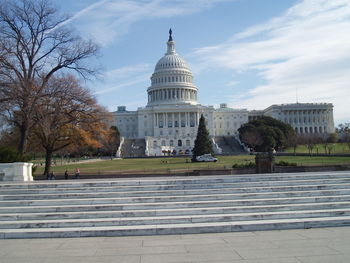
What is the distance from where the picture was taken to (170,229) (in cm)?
940

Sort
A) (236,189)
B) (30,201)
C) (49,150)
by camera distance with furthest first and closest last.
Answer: (49,150)
(236,189)
(30,201)

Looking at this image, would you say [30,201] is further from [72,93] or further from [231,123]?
[231,123]

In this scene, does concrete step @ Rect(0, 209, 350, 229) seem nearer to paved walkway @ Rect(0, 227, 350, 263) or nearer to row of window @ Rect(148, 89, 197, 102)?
paved walkway @ Rect(0, 227, 350, 263)

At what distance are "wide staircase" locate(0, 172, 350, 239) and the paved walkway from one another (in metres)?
0.42

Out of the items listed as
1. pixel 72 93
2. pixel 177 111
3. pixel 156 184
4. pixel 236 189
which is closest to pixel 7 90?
pixel 72 93

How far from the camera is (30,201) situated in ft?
38.3

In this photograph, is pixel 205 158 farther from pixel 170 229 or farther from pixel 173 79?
pixel 173 79

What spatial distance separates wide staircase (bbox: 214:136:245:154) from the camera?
8812 cm

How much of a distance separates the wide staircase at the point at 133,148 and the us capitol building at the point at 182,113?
559 inches

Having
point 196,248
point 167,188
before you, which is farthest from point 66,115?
point 196,248

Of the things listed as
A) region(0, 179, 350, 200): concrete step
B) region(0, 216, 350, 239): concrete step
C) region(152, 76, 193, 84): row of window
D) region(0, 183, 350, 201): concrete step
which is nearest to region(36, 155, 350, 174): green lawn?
region(0, 179, 350, 200): concrete step

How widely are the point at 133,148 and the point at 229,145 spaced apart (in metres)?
26.5

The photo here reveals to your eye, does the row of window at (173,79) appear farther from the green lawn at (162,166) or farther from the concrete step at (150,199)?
the concrete step at (150,199)

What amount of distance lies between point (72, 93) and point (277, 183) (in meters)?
15.1
